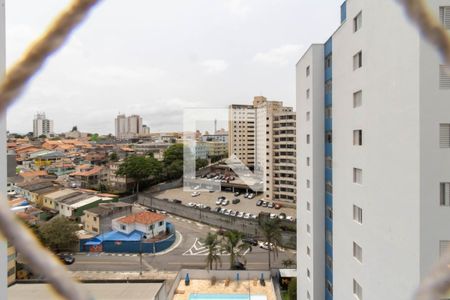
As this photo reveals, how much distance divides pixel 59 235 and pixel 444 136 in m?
10.8

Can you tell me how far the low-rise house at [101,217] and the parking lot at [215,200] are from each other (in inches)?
175

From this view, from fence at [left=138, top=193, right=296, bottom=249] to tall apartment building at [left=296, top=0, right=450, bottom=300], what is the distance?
5649 millimetres

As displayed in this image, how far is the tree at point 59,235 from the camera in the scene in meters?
9.33

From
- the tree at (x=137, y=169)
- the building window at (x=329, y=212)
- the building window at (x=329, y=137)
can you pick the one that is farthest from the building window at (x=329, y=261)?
the tree at (x=137, y=169)

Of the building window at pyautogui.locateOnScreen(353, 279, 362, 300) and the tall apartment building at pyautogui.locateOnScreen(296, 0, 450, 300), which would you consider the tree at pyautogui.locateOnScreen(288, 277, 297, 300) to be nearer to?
the tall apartment building at pyautogui.locateOnScreen(296, 0, 450, 300)

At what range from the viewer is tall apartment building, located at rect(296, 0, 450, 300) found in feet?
7.55

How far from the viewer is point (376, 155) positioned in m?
2.97

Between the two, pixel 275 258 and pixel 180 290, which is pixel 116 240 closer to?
pixel 180 290

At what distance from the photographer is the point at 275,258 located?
9.41 metres

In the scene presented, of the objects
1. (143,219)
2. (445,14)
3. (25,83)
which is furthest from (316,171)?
(143,219)

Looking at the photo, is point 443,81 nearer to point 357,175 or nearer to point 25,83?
point 357,175

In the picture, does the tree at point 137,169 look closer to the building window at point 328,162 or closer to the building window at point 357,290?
the building window at point 328,162

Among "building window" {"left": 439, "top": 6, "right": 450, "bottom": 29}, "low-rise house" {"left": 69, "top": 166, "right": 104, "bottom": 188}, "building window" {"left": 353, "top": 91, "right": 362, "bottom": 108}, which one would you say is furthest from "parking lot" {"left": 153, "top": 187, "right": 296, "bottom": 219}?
"building window" {"left": 439, "top": 6, "right": 450, "bottom": 29}

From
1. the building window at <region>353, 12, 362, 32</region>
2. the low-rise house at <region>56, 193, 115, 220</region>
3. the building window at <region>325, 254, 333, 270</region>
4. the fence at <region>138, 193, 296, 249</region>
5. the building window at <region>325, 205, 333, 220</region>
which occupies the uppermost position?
the building window at <region>353, 12, 362, 32</region>
